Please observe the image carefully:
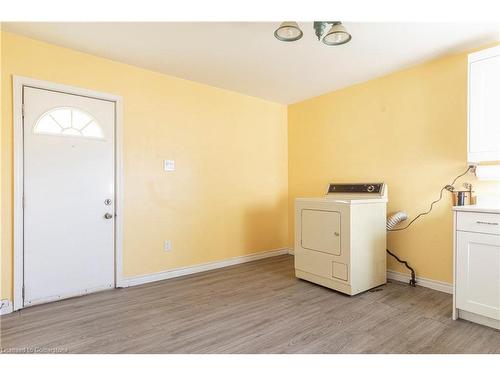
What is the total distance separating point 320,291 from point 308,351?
1114 mm

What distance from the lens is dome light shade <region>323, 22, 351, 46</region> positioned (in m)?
2.02

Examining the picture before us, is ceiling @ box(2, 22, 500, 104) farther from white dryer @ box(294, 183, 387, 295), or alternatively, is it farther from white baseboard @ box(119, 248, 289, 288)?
white baseboard @ box(119, 248, 289, 288)

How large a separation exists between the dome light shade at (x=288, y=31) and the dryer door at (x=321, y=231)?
161cm

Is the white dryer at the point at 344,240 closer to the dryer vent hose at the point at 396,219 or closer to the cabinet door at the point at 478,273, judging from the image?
the dryer vent hose at the point at 396,219

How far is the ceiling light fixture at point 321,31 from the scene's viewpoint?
2012 millimetres

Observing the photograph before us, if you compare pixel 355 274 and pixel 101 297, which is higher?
pixel 355 274

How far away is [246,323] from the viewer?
6.98ft

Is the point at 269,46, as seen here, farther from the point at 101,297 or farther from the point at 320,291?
the point at 101,297

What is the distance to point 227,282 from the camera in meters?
3.09

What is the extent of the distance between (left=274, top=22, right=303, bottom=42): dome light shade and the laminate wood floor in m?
2.19

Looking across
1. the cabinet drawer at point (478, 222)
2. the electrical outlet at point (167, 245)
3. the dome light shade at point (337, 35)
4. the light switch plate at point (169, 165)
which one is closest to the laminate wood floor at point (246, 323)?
the electrical outlet at point (167, 245)

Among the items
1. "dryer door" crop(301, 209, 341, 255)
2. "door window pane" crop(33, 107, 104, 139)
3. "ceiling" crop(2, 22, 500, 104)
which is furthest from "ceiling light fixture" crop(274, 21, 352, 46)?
"door window pane" crop(33, 107, 104, 139)

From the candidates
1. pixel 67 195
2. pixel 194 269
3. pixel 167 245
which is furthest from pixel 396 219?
pixel 67 195
